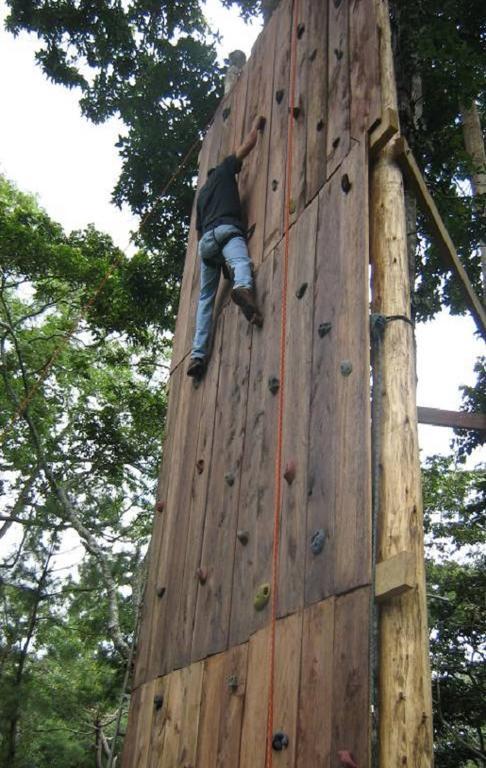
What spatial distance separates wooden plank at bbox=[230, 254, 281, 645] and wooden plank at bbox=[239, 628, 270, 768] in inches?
3.3

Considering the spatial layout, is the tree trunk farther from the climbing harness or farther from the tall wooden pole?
the climbing harness

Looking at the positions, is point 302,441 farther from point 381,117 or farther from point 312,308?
point 381,117

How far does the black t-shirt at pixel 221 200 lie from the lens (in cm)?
411

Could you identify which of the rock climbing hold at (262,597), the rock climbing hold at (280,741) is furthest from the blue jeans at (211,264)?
the rock climbing hold at (280,741)

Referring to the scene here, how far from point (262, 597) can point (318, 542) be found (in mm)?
382

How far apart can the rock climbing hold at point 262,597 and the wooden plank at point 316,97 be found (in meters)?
1.84

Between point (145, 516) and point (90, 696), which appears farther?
point (145, 516)

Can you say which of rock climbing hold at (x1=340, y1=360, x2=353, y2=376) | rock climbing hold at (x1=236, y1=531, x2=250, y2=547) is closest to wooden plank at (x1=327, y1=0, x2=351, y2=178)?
rock climbing hold at (x1=340, y1=360, x2=353, y2=376)

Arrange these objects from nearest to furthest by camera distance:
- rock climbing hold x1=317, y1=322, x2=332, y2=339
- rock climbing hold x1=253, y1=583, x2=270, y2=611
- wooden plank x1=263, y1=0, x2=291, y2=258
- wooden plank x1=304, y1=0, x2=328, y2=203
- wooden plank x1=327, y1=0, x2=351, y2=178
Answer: rock climbing hold x1=253, y1=583, x2=270, y2=611 < rock climbing hold x1=317, y1=322, x2=332, y2=339 < wooden plank x1=327, y1=0, x2=351, y2=178 < wooden plank x1=304, y1=0, x2=328, y2=203 < wooden plank x1=263, y1=0, x2=291, y2=258

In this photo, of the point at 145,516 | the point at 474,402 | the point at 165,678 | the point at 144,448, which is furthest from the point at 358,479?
the point at 145,516

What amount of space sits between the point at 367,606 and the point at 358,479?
41 cm

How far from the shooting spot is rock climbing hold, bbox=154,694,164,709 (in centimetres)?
311

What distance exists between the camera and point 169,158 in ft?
27.5

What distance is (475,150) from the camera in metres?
7.58
